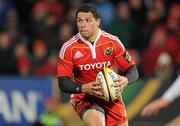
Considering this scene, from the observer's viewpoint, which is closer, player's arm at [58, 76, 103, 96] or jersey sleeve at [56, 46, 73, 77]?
player's arm at [58, 76, 103, 96]

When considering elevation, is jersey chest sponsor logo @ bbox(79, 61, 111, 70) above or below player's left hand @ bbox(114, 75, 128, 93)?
above

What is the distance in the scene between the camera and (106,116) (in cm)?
1024

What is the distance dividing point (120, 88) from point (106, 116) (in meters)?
0.70

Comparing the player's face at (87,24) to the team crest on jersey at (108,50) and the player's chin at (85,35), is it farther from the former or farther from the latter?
the team crest on jersey at (108,50)

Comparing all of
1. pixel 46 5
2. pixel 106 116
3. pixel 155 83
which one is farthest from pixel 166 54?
pixel 106 116

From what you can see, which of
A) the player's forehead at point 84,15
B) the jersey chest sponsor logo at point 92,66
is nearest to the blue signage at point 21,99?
the jersey chest sponsor logo at point 92,66

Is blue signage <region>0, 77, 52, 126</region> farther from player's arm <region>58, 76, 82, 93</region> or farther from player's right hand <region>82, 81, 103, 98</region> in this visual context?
player's right hand <region>82, 81, 103, 98</region>

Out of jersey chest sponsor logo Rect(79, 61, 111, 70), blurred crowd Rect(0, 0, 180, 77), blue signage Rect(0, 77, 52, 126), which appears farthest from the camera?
blue signage Rect(0, 77, 52, 126)

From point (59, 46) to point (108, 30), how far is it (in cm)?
115

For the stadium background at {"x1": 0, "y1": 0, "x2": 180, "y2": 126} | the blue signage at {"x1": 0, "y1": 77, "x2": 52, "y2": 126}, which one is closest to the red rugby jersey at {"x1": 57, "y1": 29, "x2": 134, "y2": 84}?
the stadium background at {"x1": 0, "y1": 0, "x2": 180, "y2": 126}

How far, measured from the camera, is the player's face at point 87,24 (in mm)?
9797

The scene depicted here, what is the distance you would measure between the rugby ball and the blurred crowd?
5.64 m

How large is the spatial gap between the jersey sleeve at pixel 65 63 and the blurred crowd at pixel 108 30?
556cm

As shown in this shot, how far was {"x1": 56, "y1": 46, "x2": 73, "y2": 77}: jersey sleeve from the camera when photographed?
9.88 metres
